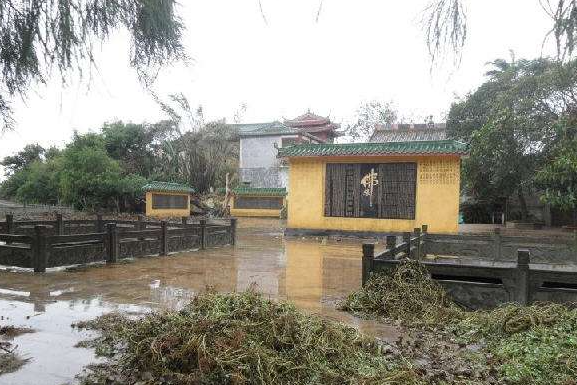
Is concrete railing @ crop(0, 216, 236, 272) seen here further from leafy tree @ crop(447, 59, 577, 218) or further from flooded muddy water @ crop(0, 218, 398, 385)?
leafy tree @ crop(447, 59, 577, 218)

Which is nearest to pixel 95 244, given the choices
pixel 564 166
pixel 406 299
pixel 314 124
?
pixel 406 299

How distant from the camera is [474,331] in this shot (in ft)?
15.5

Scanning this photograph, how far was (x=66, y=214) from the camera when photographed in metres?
22.7

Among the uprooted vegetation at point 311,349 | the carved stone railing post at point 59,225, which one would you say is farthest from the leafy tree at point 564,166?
the carved stone railing post at point 59,225

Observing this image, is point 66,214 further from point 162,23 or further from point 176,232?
point 162,23

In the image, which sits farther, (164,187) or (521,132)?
(164,187)

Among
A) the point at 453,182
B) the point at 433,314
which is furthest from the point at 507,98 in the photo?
the point at 433,314

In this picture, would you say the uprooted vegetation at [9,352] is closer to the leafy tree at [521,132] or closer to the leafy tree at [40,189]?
the leafy tree at [521,132]

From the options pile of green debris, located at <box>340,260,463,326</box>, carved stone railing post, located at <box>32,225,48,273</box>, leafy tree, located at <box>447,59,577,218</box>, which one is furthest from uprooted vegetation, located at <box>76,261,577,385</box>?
leafy tree, located at <box>447,59,577,218</box>

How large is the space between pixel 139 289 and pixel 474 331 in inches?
177

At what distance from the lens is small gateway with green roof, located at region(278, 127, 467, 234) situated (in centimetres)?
1516

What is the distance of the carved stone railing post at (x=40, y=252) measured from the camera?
7.77 meters

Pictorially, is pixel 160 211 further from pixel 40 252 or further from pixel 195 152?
pixel 40 252

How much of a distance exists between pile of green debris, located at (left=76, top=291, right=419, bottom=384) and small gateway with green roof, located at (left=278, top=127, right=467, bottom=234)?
39.0 feet
